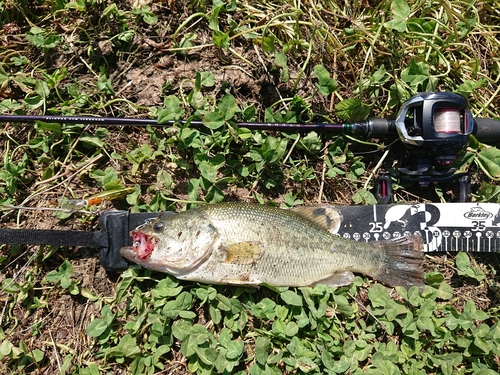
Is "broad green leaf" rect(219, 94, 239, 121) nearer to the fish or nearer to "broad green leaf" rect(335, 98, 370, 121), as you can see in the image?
the fish

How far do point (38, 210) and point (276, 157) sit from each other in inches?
76.7

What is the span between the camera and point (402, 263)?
299 centimetres

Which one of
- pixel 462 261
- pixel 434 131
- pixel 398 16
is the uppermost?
pixel 398 16

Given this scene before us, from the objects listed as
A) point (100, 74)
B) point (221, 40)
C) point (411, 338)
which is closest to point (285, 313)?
point (411, 338)

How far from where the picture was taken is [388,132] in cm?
301

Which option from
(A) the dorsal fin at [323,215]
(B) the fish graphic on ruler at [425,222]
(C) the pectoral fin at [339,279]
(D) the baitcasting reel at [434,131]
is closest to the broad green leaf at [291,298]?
(C) the pectoral fin at [339,279]

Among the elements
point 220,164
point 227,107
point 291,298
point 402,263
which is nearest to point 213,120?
point 227,107

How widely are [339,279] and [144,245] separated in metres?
1.47

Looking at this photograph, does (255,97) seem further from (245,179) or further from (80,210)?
(80,210)

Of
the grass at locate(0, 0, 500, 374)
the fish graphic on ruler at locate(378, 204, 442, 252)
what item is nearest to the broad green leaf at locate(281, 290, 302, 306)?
the grass at locate(0, 0, 500, 374)

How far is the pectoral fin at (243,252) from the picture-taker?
269cm

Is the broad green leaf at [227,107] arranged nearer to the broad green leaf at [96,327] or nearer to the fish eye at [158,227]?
the fish eye at [158,227]

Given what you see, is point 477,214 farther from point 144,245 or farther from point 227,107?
point 144,245

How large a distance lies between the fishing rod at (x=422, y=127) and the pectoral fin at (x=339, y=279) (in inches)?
28.3
